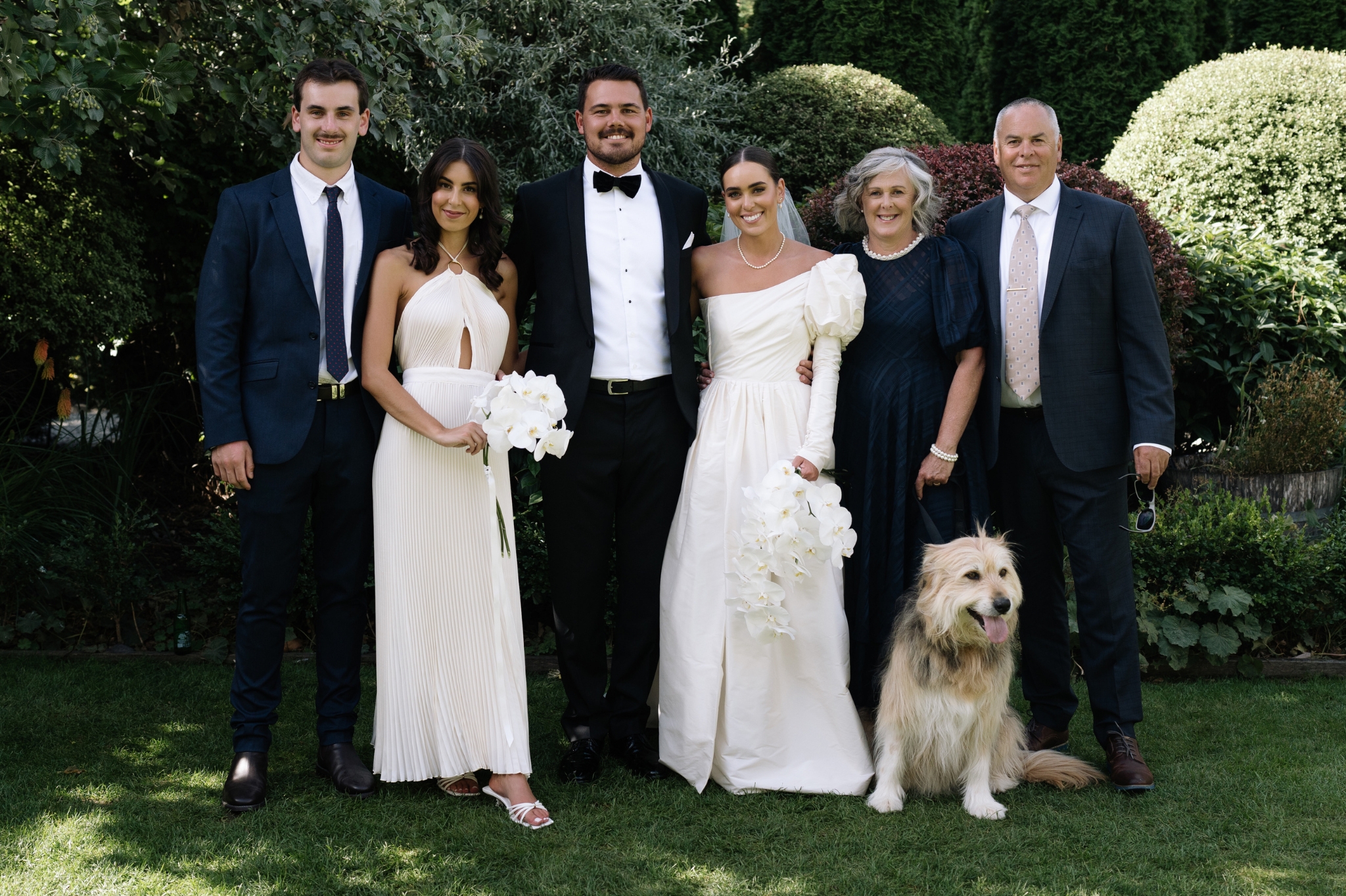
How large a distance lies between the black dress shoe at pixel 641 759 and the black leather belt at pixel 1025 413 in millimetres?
1718

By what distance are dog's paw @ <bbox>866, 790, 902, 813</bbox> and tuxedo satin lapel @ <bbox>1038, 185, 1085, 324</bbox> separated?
5.32 feet

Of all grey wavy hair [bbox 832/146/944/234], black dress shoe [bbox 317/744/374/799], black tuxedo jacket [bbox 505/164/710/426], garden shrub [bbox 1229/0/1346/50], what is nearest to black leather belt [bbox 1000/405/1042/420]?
grey wavy hair [bbox 832/146/944/234]

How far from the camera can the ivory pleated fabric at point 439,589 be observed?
3449mm

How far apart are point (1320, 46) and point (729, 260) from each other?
9.26 metres

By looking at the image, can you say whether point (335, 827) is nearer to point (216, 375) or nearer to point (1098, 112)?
point (216, 375)

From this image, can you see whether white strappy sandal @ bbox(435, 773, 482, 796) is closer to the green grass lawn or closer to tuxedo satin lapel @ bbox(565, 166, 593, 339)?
the green grass lawn

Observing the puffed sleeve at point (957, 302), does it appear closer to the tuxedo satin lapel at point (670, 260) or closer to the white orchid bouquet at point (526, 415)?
the tuxedo satin lapel at point (670, 260)

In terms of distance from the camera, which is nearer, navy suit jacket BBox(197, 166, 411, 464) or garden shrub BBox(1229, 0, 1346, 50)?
navy suit jacket BBox(197, 166, 411, 464)

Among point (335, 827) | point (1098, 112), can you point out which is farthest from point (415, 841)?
point (1098, 112)

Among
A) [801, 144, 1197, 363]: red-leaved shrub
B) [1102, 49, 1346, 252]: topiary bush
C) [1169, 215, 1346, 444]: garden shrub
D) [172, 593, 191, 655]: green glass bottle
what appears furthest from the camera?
[1102, 49, 1346, 252]: topiary bush

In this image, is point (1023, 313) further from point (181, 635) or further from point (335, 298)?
point (181, 635)

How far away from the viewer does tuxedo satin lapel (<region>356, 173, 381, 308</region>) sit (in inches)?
137

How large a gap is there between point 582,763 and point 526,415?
1.29 m

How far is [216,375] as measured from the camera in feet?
10.9
